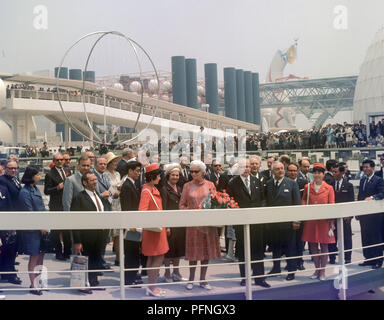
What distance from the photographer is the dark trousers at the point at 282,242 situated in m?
4.65

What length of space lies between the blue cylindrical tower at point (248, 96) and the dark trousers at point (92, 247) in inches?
3670

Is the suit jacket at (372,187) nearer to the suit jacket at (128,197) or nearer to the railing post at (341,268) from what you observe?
the railing post at (341,268)

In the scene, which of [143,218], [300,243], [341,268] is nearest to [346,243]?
[341,268]

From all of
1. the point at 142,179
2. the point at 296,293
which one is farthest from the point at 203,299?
the point at 142,179

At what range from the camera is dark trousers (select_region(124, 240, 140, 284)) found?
4.68 metres

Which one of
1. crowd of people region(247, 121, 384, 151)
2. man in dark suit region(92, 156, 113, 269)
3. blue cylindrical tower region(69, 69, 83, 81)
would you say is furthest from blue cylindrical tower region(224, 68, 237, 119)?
man in dark suit region(92, 156, 113, 269)

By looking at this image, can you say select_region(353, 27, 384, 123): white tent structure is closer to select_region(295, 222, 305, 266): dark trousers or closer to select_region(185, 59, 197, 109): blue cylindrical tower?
select_region(185, 59, 197, 109): blue cylindrical tower

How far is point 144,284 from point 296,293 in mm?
1381

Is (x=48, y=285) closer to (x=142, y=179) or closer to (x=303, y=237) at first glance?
(x=303, y=237)

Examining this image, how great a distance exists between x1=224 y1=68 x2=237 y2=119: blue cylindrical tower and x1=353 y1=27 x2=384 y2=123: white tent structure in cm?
4226

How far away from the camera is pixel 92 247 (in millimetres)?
4457

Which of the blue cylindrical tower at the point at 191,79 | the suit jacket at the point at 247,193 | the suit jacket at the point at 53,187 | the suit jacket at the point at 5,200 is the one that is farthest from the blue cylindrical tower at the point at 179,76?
the suit jacket at the point at 247,193

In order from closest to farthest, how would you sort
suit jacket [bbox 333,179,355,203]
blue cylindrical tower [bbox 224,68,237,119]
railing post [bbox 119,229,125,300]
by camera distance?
railing post [bbox 119,229,125,300] → suit jacket [bbox 333,179,355,203] → blue cylindrical tower [bbox 224,68,237,119]

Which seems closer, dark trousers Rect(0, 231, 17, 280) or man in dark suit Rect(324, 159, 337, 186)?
dark trousers Rect(0, 231, 17, 280)
